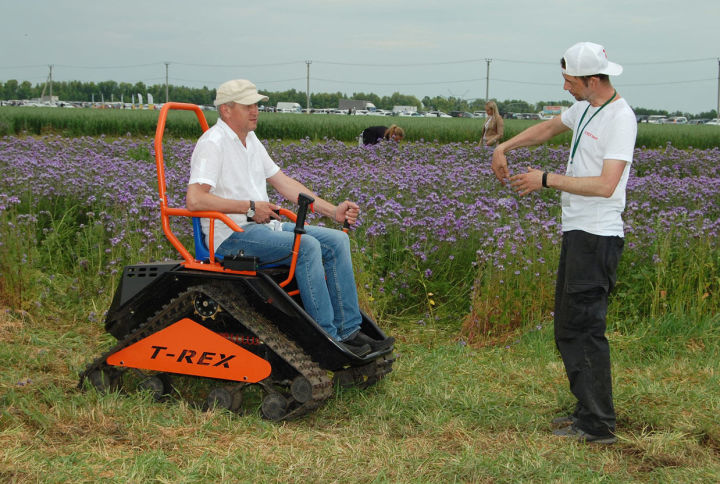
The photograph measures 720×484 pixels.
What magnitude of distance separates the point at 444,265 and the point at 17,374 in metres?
3.44

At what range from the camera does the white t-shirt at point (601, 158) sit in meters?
3.97

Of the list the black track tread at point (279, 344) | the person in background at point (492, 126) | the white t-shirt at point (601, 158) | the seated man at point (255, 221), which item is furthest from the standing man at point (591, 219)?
the person in background at point (492, 126)

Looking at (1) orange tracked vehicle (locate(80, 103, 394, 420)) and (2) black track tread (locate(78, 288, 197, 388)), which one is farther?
(2) black track tread (locate(78, 288, 197, 388))

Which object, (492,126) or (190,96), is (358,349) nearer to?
(492,126)

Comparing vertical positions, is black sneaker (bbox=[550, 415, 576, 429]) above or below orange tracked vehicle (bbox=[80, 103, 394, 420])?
below

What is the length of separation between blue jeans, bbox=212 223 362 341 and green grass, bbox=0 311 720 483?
0.48 metres

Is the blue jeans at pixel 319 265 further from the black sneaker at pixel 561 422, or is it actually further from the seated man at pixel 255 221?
the black sneaker at pixel 561 422

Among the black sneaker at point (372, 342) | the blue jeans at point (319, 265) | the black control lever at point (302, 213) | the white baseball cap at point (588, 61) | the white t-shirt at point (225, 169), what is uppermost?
the white baseball cap at point (588, 61)

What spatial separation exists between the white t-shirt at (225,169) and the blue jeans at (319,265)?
5.6 inches

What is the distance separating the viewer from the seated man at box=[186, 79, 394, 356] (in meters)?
4.39

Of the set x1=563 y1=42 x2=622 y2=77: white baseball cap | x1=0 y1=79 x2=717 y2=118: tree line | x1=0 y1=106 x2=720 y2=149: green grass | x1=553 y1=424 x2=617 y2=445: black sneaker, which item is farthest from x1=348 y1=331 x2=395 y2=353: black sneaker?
x1=0 y1=79 x2=717 y2=118: tree line

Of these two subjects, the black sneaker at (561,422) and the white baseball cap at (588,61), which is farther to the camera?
the black sneaker at (561,422)

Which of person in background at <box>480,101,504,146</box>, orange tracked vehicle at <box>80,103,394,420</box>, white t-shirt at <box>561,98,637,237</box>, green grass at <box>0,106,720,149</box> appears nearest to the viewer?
white t-shirt at <box>561,98,637,237</box>

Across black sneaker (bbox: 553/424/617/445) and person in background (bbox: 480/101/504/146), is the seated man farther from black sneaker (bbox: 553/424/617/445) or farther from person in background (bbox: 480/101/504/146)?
person in background (bbox: 480/101/504/146)
